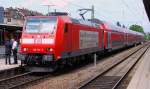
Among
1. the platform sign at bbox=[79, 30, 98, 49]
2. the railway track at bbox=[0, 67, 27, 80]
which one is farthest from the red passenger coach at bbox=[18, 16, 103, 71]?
the platform sign at bbox=[79, 30, 98, 49]

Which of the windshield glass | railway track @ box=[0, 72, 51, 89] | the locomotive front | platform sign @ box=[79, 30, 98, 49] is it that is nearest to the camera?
railway track @ box=[0, 72, 51, 89]

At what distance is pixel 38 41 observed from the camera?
18.8 m

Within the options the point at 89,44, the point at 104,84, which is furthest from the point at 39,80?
the point at 89,44

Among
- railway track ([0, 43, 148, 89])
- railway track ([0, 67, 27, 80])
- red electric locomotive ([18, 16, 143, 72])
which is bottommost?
railway track ([0, 43, 148, 89])

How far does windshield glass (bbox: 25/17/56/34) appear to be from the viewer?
1882cm

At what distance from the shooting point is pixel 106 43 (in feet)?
108

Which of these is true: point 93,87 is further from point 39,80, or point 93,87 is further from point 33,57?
point 33,57

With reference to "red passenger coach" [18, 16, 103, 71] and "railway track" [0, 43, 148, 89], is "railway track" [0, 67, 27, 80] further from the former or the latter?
"red passenger coach" [18, 16, 103, 71]

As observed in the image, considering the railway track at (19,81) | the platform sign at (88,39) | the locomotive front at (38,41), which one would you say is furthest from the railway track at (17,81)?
the platform sign at (88,39)

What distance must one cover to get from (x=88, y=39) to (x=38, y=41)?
659 cm

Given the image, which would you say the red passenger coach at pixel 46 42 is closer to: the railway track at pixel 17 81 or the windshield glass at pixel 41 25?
the windshield glass at pixel 41 25

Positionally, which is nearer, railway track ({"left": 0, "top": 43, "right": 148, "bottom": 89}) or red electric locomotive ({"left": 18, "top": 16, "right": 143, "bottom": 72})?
railway track ({"left": 0, "top": 43, "right": 148, "bottom": 89})

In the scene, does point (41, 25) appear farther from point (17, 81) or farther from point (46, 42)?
point (17, 81)

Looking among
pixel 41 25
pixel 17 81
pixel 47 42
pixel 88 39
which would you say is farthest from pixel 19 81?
pixel 88 39
